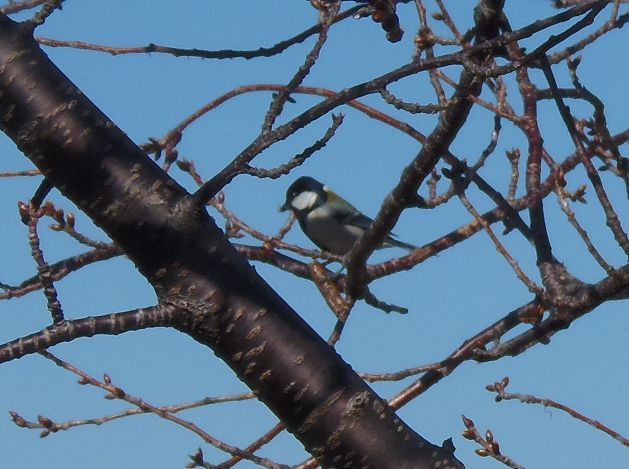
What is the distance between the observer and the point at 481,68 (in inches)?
69.0

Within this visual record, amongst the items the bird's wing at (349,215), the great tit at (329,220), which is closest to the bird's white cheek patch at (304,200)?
the great tit at (329,220)

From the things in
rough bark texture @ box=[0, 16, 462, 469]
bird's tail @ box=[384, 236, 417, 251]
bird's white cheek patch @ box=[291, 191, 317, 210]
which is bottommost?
rough bark texture @ box=[0, 16, 462, 469]

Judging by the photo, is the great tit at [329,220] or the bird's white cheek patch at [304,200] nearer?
the great tit at [329,220]

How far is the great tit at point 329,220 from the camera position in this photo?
851 centimetres

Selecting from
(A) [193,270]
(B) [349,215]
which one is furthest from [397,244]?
(A) [193,270]

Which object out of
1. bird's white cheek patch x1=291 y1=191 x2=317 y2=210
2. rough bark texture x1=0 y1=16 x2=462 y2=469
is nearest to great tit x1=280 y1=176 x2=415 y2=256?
bird's white cheek patch x1=291 y1=191 x2=317 y2=210

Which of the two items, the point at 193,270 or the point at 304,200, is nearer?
the point at 193,270

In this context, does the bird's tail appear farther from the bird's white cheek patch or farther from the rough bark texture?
the rough bark texture

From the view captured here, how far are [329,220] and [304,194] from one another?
650 mm

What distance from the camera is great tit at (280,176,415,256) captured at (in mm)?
8508

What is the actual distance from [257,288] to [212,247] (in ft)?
0.38

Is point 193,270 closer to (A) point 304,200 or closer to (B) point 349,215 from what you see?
(B) point 349,215

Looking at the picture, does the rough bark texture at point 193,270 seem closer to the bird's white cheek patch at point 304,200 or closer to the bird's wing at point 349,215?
the bird's wing at point 349,215

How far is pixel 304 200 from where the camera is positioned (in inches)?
357
